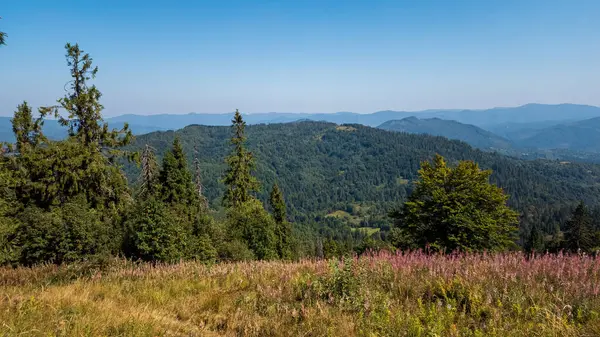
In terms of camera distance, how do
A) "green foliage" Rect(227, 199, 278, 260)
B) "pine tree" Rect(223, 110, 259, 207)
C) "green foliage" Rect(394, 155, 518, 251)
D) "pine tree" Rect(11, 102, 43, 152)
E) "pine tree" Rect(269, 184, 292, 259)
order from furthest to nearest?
"pine tree" Rect(269, 184, 292, 259) → "green foliage" Rect(227, 199, 278, 260) → "pine tree" Rect(223, 110, 259, 207) → "pine tree" Rect(11, 102, 43, 152) → "green foliage" Rect(394, 155, 518, 251)

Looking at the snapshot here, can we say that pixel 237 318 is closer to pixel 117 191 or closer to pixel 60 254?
pixel 60 254

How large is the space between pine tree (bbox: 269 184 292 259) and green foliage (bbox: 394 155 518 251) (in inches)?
928

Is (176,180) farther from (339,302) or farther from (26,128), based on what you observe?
(339,302)

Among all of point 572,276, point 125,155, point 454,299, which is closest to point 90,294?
point 454,299

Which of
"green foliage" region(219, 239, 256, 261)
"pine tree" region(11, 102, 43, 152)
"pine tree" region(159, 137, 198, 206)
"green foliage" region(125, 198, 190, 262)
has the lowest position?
"green foliage" region(219, 239, 256, 261)

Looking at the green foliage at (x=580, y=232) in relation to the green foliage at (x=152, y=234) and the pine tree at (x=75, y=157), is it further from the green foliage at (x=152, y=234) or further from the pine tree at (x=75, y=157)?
the pine tree at (x=75, y=157)

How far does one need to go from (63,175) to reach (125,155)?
4015 millimetres

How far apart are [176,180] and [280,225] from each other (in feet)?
58.6

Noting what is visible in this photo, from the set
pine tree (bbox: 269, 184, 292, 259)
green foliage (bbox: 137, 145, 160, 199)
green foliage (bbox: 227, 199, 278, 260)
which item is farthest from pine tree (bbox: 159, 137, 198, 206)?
pine tree (bbox: 269, 184, 292, 259)

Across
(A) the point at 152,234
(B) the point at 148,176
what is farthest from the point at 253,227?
(A) the point at 152,234

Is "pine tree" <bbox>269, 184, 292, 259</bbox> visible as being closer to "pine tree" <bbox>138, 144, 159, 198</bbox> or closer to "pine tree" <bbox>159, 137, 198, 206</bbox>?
"pine tree" <bbox>159, 137, 198, 206</bbox>

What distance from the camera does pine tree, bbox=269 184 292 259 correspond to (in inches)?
1662

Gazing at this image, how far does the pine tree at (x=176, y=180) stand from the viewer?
1122 inches

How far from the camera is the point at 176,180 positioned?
2891cm
